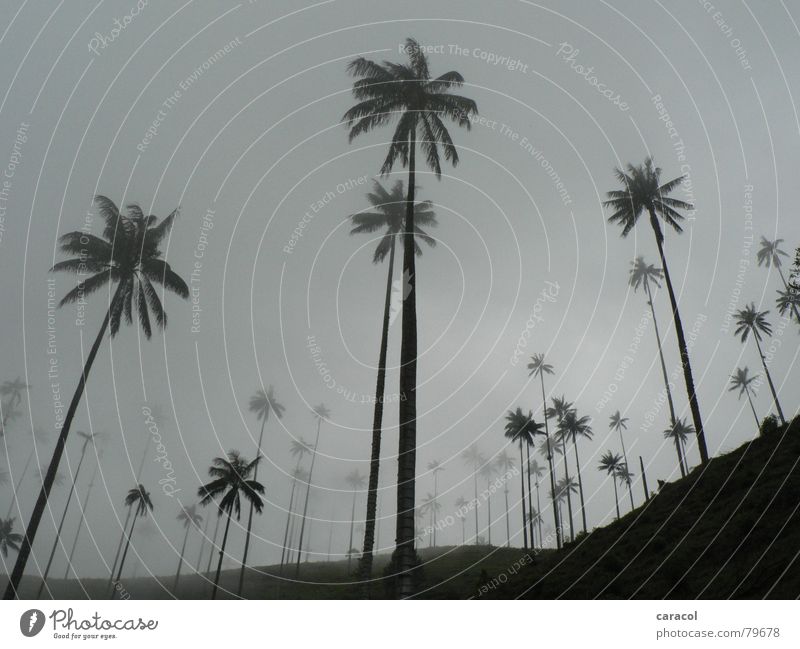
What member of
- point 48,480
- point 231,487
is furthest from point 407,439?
point 231,487

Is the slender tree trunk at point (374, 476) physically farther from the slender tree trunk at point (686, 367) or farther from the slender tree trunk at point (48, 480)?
the slender tree trunk at point (686, 367)

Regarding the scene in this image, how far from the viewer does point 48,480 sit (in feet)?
61.2

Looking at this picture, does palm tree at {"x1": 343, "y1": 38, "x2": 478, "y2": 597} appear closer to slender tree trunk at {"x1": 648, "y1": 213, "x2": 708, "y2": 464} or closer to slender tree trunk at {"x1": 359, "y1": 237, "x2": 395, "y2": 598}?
slender tree trunk at {"x1": 359, "y1": 237, "x2": 395, "y2": 598}

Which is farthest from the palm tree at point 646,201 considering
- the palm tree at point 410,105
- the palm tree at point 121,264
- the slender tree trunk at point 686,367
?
the palm tree at point 121,264

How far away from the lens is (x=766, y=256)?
208 feet

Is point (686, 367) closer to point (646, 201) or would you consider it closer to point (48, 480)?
point (646, 201)

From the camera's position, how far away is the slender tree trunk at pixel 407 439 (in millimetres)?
10336
